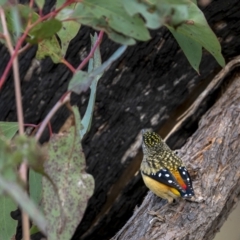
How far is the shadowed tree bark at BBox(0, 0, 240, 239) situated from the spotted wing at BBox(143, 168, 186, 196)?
462mm

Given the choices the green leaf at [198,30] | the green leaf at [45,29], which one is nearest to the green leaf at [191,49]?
the green leaf at [198,30]

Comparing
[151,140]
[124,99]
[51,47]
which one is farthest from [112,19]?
[124,99]

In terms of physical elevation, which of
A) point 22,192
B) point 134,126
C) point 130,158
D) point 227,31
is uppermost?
point 22,192

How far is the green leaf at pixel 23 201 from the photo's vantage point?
506 mm

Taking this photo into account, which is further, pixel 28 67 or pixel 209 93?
pixel 209 93

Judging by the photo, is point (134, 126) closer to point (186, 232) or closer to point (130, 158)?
point (130, 158)

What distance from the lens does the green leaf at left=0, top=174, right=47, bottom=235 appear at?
0.51 m

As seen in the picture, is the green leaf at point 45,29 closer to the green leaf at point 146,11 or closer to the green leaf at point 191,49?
the green leaf at point 146,11

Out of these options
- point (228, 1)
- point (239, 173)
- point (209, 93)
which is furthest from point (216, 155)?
point (228, 1)

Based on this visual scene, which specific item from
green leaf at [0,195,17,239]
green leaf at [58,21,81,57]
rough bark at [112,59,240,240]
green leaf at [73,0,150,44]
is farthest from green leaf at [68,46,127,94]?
rough bark at [112,59,240,240]

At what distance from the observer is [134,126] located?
82.4 inches

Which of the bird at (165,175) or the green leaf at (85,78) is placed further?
the bird at (165,175)

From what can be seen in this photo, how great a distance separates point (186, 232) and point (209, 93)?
2.72ft

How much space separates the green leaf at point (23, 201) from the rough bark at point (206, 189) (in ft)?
2.87
